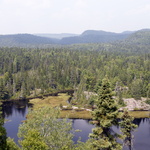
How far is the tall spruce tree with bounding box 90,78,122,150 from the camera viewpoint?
1002 inches

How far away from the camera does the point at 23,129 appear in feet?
125

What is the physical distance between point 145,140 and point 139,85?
6615 centimetres

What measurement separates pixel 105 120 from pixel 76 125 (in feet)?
222

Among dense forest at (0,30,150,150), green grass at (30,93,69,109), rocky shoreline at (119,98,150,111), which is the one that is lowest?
green grass at (30,93,69,109)

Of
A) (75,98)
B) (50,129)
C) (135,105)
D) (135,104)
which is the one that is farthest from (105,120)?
(75,98)

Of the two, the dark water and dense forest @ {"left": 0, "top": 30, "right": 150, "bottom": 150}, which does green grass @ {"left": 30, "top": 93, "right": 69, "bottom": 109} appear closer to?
the dark water

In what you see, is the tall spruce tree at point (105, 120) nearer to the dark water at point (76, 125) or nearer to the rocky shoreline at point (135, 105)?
the dark water at point (76, 125)

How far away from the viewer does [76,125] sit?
90.4 metres

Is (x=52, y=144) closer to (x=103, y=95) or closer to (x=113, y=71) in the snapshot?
(x=103, y=95)

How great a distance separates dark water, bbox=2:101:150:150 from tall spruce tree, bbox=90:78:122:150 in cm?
4862

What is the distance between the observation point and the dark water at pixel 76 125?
2912 inches


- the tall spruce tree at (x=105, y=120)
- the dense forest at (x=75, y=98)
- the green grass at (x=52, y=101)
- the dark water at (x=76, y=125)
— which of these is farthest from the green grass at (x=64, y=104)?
the tall spruce tree at (x=105, y=120)

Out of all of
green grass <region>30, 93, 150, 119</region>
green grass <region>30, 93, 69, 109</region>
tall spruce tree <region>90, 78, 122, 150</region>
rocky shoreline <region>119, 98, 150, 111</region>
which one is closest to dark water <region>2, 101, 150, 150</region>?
green grass <region>30, 93, 150, 119</region>

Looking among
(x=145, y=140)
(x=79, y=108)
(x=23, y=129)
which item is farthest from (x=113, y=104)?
(x=79, y=108)
